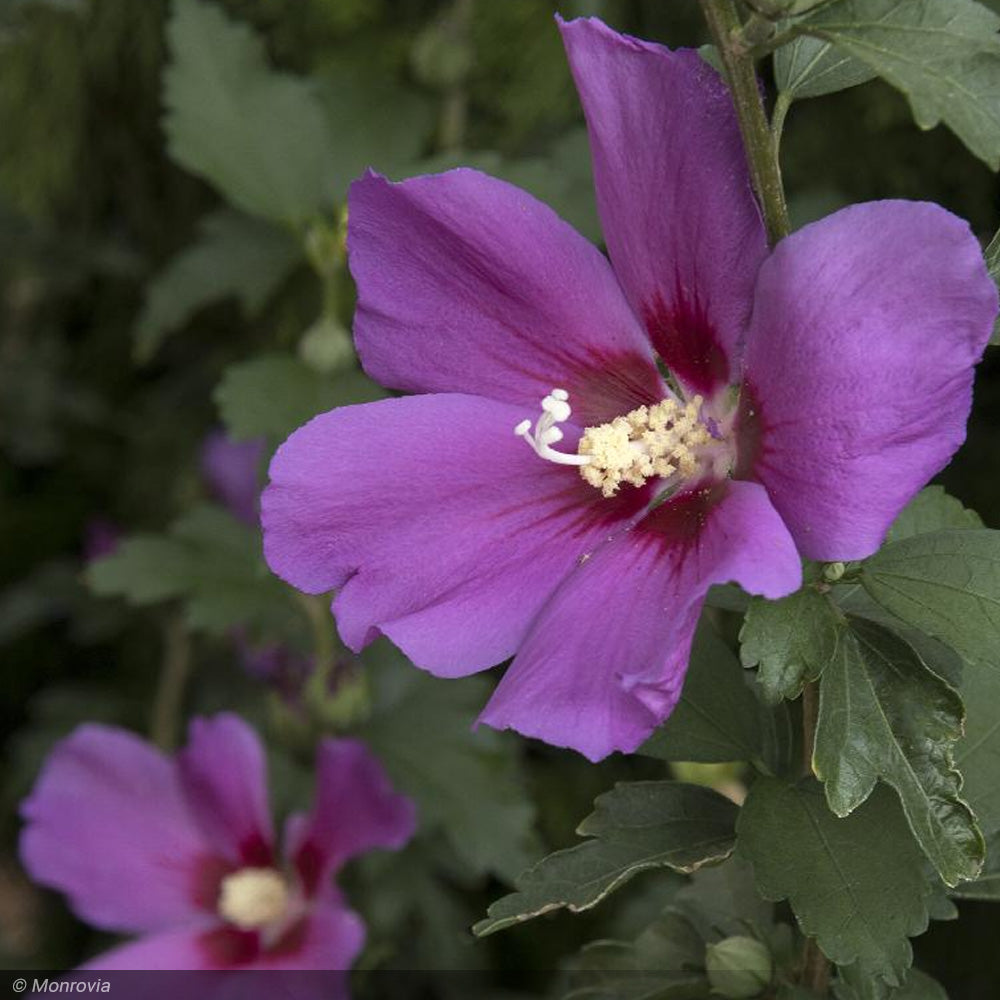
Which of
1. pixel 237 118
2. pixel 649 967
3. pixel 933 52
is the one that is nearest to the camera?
pixel 933 52

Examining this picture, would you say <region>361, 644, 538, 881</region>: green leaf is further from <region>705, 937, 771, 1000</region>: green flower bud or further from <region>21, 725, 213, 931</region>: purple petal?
<region>705, 937, 771, 1000</region>: green flower bud

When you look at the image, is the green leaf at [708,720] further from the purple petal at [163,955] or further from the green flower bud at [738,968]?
the purple petal at [163,955]

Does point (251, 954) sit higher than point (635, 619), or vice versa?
point (635, 619)

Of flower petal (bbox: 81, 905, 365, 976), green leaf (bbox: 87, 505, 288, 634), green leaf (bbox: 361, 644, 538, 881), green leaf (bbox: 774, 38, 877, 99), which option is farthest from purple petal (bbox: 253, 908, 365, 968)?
green leaf (bbox: 774, 38, 877, 99)

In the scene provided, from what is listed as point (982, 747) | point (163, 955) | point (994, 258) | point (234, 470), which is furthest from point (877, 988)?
point (234, 470)

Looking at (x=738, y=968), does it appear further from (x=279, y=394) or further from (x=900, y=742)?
(x=279, y=394)

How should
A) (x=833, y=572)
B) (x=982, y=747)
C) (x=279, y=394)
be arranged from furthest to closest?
(x=279, y=394), (x=982, y=747), (x=833, y=572)

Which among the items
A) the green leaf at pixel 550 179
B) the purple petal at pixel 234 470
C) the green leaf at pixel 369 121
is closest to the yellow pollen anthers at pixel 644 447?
the green leaf at pixel 550 179
